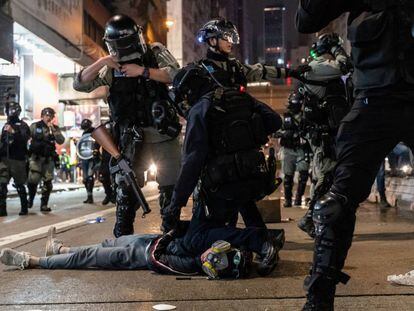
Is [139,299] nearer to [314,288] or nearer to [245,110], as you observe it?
[314,288]

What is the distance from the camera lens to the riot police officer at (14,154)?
10.2m

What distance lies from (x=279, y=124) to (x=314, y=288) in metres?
1.95

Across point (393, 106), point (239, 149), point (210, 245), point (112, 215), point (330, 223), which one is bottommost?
point (112, 215)

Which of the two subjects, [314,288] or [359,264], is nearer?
[314,288]

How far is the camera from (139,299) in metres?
3.33

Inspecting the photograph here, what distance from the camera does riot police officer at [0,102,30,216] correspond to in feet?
33.3

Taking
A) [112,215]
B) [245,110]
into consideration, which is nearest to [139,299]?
[245,110]

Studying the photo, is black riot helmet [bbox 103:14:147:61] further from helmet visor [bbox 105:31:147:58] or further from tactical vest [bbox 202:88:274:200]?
tactical vest [bbox 202:88:274:200]

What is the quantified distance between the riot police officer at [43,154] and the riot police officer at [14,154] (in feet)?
1.38

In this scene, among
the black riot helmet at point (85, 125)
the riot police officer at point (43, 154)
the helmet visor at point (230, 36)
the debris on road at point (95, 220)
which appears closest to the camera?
the helmet visor at point (230, 36)

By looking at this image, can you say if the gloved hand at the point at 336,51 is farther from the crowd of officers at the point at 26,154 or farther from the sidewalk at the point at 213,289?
the crowd of officers at the point at 26,154

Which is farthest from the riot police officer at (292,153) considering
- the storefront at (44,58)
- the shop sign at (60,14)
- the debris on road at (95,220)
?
the shop sign at (60,14)

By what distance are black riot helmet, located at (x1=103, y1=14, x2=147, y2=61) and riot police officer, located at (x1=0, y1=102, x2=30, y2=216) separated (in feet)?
19.9

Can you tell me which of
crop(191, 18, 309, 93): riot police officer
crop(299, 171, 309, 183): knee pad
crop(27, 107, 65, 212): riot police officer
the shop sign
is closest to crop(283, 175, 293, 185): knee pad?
crop(299, 171, 309, 183): knee pad
